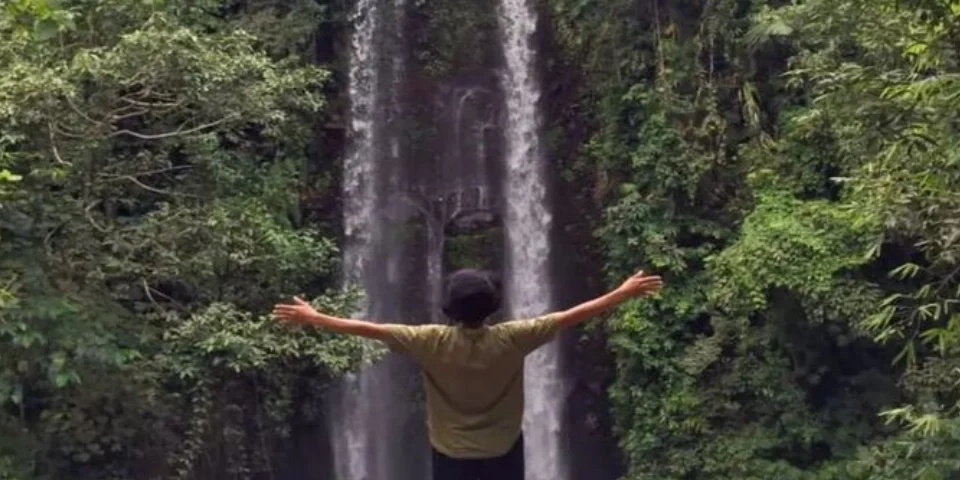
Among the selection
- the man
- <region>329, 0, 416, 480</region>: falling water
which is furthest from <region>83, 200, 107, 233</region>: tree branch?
the man

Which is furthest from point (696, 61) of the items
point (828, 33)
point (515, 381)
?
point (515, 381)

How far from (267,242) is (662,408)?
394 cm

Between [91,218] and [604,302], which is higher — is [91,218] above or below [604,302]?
above

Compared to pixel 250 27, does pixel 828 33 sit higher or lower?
lower

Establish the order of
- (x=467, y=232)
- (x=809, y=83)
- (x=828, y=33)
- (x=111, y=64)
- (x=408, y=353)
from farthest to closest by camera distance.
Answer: (x=467, y=232), (x=809, y=83), (x=828, y=33), (x=111, y=64), (x=408, y=353)

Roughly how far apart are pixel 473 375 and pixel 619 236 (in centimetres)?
1034

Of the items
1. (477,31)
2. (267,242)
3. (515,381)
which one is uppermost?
(477,31)

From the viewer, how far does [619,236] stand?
14188 millimetres

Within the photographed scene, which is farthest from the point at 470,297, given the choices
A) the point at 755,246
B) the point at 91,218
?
the point at 755,246

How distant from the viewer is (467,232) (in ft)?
53.2

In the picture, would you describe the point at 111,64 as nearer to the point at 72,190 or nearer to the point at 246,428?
the point at 72,190

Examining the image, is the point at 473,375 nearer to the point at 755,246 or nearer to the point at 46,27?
the point at 46,27

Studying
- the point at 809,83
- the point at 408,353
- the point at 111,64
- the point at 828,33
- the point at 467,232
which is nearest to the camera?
the point at 408,353

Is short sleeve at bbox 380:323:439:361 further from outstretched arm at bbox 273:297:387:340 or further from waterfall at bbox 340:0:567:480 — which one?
waterfall at bbox 340:0:567:480
